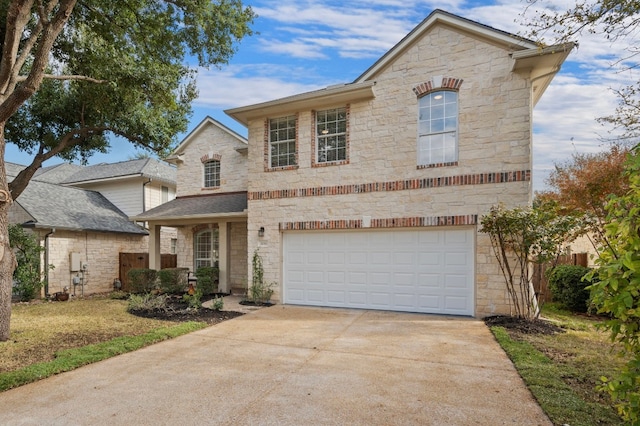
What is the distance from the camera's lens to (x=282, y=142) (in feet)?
34.9

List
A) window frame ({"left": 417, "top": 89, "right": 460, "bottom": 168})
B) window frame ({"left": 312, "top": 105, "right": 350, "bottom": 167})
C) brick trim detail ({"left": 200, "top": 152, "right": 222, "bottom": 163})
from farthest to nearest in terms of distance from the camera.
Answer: brick trim detail ({"left": 200, "top": 152, "right": 222, "bottom": 163})
window frame ({"left": 312, "top": 105, "right": 350, "bottom": 167})
window frame ({"left": 417, "top": 89, "right": 460, "bottom": 168})

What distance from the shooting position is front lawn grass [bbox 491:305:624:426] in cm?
357

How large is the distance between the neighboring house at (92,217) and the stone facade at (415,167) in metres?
7.51

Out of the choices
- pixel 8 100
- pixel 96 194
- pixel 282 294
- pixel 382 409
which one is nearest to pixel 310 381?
pixel 382 409

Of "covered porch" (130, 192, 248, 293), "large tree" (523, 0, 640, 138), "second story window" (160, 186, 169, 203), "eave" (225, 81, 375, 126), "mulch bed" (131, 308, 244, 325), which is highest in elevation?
"eave" (225, 81, 375, 126)

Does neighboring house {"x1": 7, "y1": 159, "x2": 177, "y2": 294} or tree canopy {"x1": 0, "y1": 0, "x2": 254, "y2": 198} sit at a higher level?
tree canopy {"x1": 0, "y1": 0, "x2": 254, "y2": 198}

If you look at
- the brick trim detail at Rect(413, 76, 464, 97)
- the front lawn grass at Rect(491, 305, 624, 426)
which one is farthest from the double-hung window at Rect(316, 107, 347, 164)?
the front lawn grass at Rect(491, 305, 624, 426)

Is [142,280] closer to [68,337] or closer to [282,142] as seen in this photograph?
[68,337]

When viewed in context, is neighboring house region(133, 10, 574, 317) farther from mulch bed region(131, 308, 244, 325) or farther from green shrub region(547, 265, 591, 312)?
green shrub region(547, 265, 591, 312)

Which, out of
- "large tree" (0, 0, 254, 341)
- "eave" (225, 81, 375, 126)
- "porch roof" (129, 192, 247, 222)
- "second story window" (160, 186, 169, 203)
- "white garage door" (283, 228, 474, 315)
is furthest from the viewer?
"second story window" (160, 186, 169, 203)

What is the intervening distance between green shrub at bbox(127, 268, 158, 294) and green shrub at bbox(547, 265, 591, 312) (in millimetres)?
12638

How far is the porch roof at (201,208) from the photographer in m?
12.0

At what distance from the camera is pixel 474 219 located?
8.29 metres

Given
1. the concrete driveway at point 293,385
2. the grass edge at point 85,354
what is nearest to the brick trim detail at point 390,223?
the concrete driveway at point 293,385
